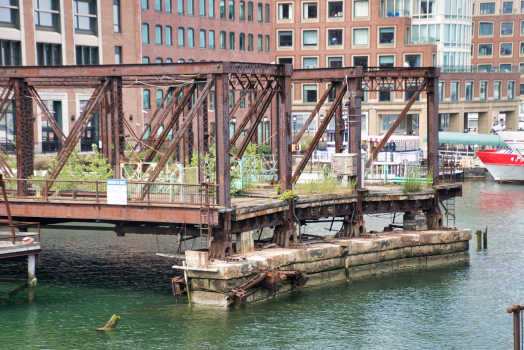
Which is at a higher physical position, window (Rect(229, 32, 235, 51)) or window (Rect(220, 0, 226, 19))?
window (Rect(220, 0, 226, 19))

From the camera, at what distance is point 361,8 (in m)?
Answer: 94.9

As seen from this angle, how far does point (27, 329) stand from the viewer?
24938 mm

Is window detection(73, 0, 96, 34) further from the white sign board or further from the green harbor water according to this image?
the white sign board

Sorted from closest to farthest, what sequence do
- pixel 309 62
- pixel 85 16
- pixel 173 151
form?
1. pixel 173 151
2. pixel 85 16
3. pixel 309 62

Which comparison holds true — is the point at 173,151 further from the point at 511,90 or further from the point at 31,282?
the point at 511,90

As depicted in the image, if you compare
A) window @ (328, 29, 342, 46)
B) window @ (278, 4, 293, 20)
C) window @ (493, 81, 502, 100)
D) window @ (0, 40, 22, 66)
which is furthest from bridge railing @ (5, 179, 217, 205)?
window @ (493, 81, 502, 100)

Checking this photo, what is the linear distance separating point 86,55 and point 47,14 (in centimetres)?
542

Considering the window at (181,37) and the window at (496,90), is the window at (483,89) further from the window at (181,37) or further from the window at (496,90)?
the window at (181,37)

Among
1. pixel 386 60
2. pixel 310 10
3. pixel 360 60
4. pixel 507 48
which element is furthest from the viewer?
pixel 507 48

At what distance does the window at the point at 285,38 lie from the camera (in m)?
97.9

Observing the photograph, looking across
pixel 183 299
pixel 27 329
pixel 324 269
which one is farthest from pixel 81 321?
pixel 324 269

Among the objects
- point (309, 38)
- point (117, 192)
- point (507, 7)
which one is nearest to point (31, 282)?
point (117, 192)

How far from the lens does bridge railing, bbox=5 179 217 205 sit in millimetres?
27875

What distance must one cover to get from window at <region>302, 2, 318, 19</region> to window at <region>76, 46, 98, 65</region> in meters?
35.6
